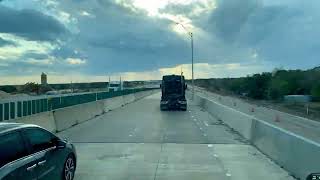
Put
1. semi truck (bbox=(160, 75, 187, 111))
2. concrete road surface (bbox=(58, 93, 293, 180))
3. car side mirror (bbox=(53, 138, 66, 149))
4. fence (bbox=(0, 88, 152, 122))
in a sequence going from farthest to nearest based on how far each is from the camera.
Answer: semi truck (bbox=(160, 75, 187, 111)), fence (bbox=(0, 88, 152, 122)), concrete road surface (bbox=(58, 93, 293, 180)), car side mirror (bbox=(53, 138, 66, 149))

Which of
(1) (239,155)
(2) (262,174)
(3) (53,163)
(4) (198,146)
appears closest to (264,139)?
(1) (239,155)

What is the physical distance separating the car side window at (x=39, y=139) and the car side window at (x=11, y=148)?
342 millimetres

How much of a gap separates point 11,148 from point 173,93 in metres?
40.5

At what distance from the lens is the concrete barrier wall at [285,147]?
35.3 feet

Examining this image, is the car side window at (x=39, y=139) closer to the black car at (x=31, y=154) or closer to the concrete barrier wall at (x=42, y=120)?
the black car at (x=31, y=154)

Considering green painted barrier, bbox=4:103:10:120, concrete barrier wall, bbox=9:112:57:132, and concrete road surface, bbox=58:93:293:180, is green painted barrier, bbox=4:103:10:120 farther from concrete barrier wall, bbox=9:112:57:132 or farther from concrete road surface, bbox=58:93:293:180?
concrete road surface, bbox=58:93:293:180

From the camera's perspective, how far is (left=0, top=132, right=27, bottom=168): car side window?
756cm

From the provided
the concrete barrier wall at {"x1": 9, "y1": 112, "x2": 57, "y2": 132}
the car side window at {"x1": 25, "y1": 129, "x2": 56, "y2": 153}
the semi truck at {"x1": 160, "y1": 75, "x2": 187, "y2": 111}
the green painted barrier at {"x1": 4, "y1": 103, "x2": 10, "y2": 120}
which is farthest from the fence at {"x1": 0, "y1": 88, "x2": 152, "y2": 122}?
the semi truck at {"x1": 160, "y1": 75, "x2": 187, "y2": 111}

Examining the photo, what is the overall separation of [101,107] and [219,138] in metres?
19.6

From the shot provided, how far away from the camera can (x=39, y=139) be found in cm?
902

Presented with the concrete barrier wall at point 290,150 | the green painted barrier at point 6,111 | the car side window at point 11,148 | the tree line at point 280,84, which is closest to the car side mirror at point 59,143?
the car side window at point 11,148

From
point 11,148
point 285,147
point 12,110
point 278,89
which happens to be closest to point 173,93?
point 12,110

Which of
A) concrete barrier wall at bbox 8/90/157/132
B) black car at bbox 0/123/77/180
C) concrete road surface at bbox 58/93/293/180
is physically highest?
black car at bbox 0/123/77/180

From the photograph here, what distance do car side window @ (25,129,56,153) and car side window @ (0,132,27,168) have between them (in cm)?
34
